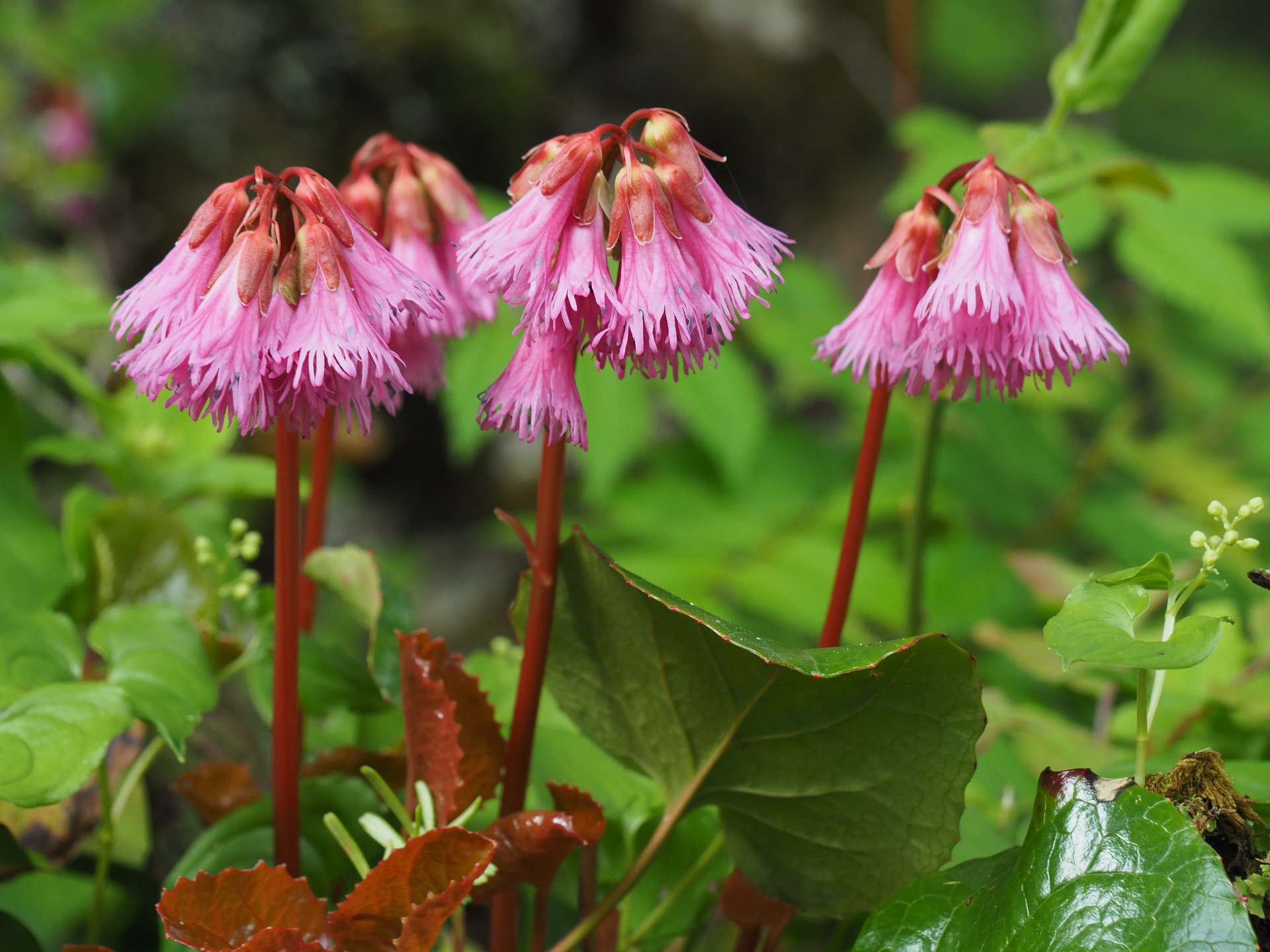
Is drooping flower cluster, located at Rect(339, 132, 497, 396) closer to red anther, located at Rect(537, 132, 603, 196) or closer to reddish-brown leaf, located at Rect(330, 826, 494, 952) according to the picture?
red anther, located at Rect(537, 132, 603, 196)

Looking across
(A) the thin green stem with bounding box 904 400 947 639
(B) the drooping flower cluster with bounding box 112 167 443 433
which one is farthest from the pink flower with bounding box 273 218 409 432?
(A) the thin green stem with bounding box 904 400 947 639

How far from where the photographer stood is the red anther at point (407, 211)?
2.52ft

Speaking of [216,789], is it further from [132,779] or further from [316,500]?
[316,500]

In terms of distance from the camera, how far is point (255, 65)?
320cm

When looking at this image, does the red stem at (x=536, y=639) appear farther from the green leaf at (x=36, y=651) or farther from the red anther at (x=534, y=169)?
the green leaf at (x=36, y=651)

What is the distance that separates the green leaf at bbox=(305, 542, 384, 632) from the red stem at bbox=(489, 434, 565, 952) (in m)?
0.15

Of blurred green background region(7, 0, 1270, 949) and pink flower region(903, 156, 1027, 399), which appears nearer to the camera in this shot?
pink flower region(903, 156, 1027, 399)

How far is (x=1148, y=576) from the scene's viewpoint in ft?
2.03

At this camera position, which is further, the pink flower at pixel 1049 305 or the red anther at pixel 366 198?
the red anther at pixel 366 198

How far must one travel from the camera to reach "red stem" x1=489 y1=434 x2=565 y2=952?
2.07 ft

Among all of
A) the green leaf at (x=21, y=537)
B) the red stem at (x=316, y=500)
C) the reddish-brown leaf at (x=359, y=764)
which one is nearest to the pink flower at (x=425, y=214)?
the red stem at (x=316, y=500)

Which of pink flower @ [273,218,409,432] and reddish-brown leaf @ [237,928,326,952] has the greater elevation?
pink flower @ [273,218,409,432]

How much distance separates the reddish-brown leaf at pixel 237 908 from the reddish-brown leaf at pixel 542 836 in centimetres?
11

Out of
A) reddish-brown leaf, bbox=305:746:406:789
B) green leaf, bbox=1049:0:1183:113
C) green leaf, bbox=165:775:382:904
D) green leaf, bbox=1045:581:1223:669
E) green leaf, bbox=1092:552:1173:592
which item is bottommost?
green leaf, bbox=165:775:382:904
